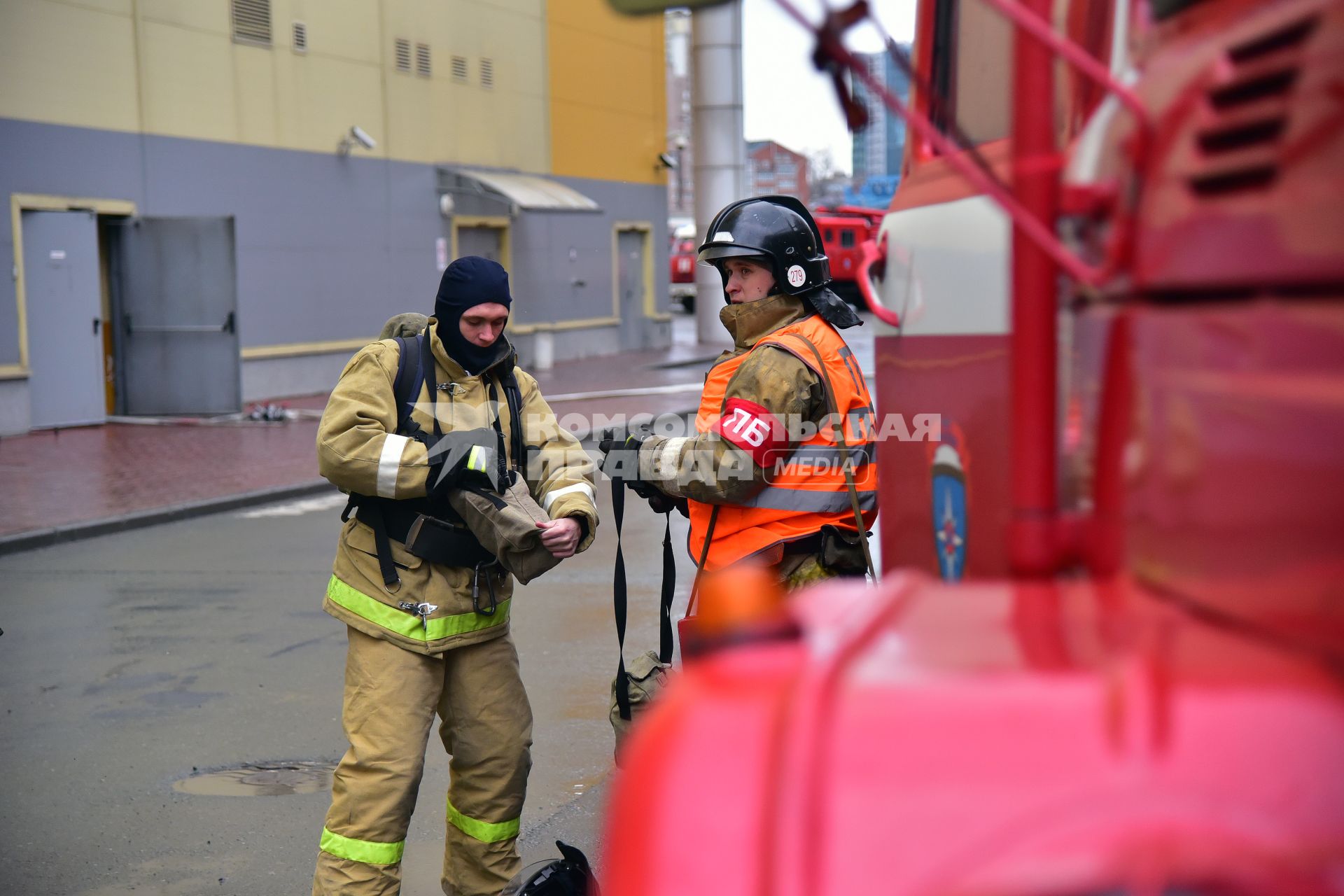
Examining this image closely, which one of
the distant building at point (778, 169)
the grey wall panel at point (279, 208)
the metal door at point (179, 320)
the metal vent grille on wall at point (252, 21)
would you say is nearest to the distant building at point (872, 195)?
the grey wall panel at point (279, 208)

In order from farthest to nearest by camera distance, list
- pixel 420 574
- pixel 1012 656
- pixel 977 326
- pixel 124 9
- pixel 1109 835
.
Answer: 1. pixel 124 9
2. pixel 420 574
3. pixel 977 326
4. pixel 1012 656
5. pixel 1109 835

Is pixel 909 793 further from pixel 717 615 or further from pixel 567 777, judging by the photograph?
pixel 567 777

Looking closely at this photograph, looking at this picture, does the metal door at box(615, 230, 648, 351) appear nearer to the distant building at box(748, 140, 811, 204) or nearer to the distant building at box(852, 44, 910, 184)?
the distant building at box(852, 44, 910, 184)

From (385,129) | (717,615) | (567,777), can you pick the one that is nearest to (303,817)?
(567,777)

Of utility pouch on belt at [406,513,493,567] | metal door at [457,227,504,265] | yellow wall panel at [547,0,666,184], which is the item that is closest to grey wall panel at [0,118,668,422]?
metal door at [457,227,504,265]

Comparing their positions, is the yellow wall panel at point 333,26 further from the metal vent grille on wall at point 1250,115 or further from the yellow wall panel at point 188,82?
the metal vent grille on wall at point 1250,115

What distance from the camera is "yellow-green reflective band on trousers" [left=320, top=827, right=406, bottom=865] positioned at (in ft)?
11.7

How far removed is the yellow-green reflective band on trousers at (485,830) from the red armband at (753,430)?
1.23 metres

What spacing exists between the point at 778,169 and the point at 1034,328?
75.9 metres

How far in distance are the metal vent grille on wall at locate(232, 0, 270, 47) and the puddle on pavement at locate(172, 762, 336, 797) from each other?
47.3 ft

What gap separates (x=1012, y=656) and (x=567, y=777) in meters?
4.27

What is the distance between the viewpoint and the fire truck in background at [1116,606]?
1053mm

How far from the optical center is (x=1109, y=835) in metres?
1.03

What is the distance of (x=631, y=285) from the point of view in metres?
28.8
